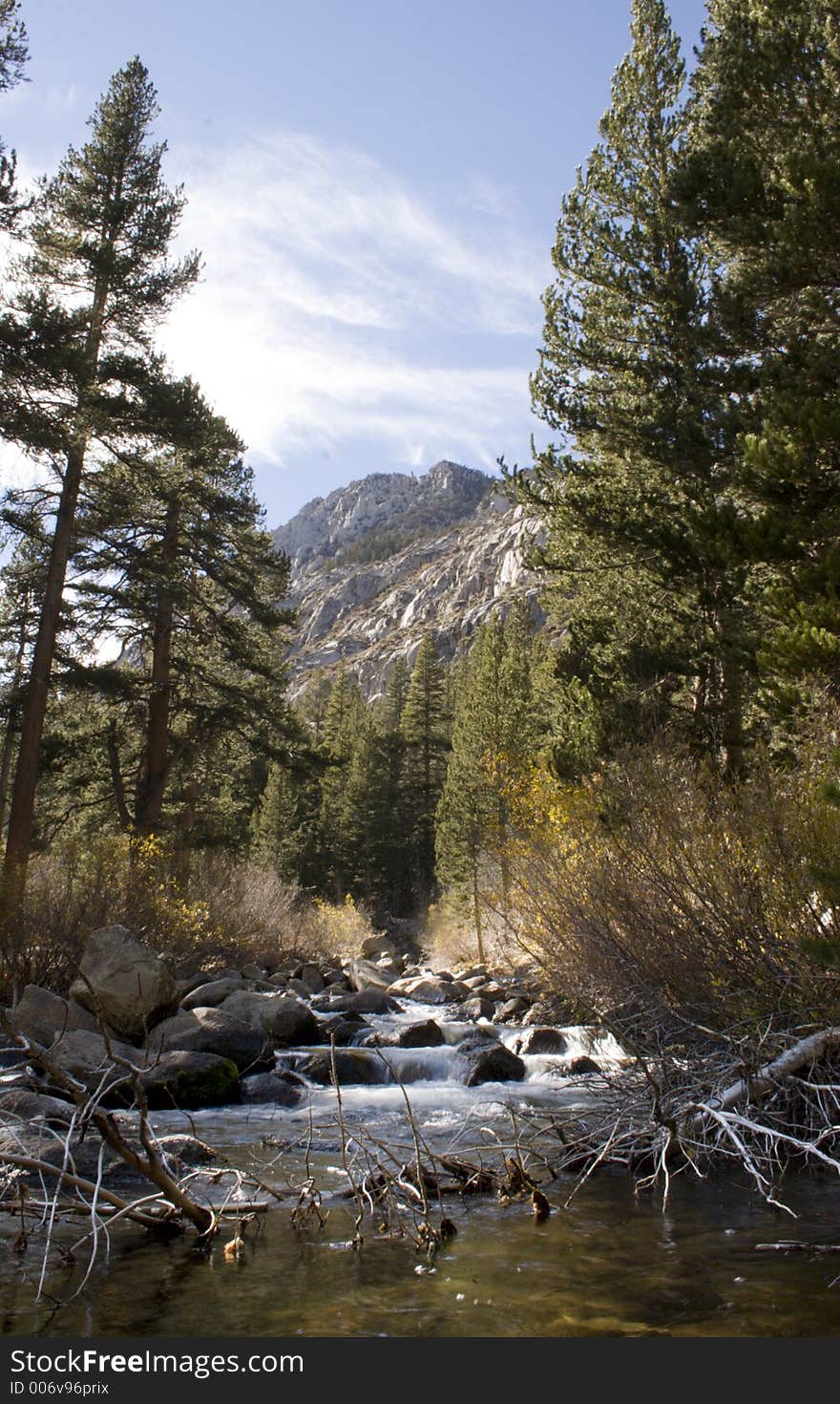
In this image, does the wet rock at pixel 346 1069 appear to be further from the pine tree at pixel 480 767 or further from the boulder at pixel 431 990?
the pine tree at pixel 480 767

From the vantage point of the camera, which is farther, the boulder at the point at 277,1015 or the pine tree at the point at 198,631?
the pine tree at the point at 198,631

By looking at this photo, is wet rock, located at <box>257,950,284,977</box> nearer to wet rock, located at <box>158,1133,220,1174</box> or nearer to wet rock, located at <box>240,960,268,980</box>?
wet rock, located at <box>240,960,268,980</box>

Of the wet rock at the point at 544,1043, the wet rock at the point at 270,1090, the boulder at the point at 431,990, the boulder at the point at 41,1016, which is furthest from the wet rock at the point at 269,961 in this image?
the wet rock at the point at 270,1090

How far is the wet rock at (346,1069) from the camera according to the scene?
36.8 ft

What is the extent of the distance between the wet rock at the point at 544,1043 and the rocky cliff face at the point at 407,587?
8064 centimetres

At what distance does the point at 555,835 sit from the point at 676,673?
393 cm

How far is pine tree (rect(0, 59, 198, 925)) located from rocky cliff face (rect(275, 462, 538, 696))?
7334 cm

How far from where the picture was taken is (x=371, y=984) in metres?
20.8

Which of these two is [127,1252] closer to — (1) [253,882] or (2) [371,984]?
(2) [371,984]

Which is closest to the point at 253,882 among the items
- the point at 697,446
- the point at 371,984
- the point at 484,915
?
the point at 371,984

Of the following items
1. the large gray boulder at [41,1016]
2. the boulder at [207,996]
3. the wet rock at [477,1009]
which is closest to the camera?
the large gray boulder at [41,1016]

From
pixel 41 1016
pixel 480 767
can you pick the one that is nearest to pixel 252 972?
pixel 41 1016

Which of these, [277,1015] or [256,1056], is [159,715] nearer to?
[277,1015]

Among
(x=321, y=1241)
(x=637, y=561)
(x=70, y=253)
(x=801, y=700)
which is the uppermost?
(x=70, y=253)
